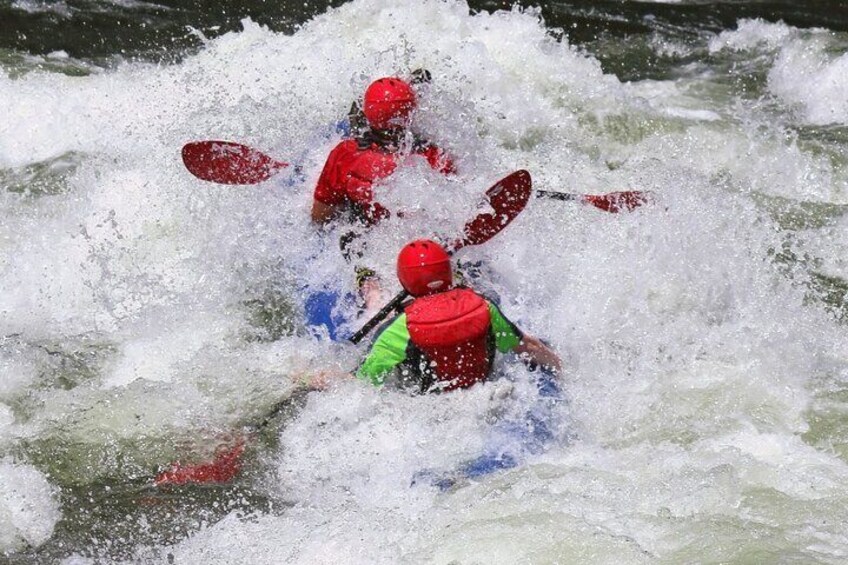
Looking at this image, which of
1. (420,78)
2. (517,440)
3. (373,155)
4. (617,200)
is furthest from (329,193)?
(517,440)

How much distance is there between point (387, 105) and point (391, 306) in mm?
1147

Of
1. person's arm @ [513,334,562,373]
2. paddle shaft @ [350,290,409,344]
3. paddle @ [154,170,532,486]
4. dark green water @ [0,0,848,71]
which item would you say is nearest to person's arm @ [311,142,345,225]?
paddle @ [154,170,532,486]

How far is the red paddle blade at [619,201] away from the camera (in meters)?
5.08

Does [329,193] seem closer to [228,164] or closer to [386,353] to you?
[228,164]

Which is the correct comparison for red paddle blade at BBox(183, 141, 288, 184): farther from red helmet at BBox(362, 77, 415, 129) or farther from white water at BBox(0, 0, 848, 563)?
red helmet at BBox(362, 77, 415, 129)

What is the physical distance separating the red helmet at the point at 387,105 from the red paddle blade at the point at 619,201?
1.05m

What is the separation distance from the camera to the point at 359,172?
15.4ft

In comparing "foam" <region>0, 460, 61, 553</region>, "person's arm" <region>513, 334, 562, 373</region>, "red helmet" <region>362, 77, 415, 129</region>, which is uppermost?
"red helmet" <region>362, 77, 415, 129</region>


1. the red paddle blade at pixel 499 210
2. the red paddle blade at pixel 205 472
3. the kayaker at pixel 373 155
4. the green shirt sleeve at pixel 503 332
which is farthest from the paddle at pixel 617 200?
the red paddle blade at pixel 205 472

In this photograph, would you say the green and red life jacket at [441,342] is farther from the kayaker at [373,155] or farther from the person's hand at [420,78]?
the person's hand at [420,78]

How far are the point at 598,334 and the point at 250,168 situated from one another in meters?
1.94

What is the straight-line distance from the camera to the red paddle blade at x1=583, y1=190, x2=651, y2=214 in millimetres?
5082

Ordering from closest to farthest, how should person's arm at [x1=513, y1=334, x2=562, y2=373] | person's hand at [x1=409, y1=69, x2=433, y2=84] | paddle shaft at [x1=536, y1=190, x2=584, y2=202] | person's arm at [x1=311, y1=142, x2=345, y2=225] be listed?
1. person's arm at [x1=513, y1=334, x2=562, y2=373]
2. person's arm at [x1=311, y1=142, x2=345, y2=225]
3. paddle shaft at [x1=536, y1=190, x2=584, y2=202]
4. person's hand at [x1=409, y1=69, x2=433, y2=84]

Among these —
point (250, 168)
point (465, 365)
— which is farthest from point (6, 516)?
point (250, 168)
